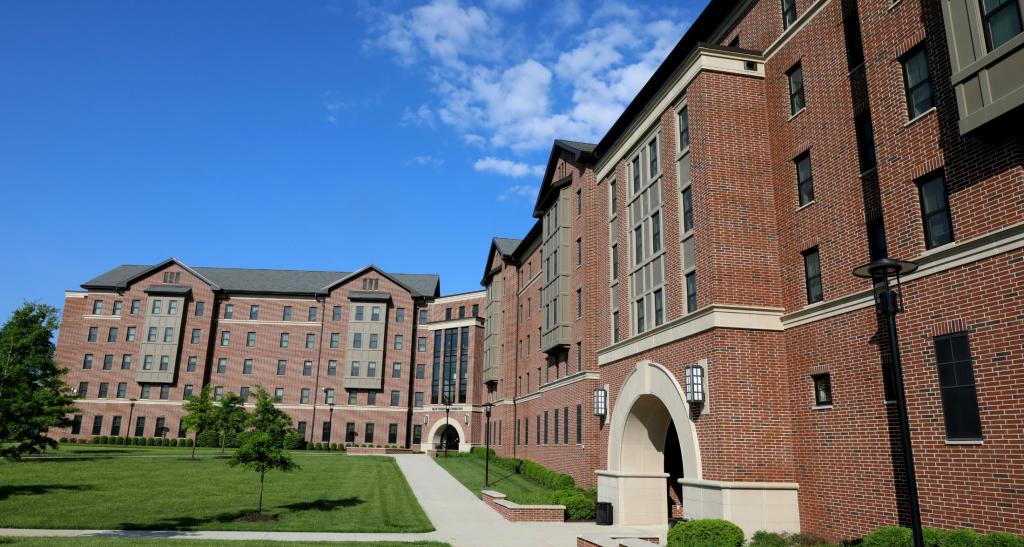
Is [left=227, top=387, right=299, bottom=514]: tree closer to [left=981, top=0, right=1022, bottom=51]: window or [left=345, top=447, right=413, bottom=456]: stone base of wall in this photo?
[left=981, top=0, right=1022, bottom=51]: window

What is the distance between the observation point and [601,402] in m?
25.5

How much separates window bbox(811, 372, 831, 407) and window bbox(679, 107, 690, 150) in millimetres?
7953

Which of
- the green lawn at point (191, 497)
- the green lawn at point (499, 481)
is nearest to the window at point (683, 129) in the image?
the green lawn at point (499, 481)

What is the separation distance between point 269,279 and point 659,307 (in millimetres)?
61863

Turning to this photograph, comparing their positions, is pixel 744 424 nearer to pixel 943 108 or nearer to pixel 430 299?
pixel 943 108

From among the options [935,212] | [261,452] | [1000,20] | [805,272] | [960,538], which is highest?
[1000,20]

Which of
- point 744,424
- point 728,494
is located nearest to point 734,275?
point 744,424

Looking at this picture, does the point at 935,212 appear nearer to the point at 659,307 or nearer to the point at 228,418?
the point at 659,307

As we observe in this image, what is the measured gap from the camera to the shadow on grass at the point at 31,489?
24.5 meters

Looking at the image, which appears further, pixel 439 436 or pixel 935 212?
pixel 439 436

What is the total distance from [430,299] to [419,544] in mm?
56154

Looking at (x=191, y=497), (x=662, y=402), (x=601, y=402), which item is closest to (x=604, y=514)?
(x=601, y=402)

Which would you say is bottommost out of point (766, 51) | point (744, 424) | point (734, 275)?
point (744, 424)

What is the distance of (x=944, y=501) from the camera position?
12414 mm
